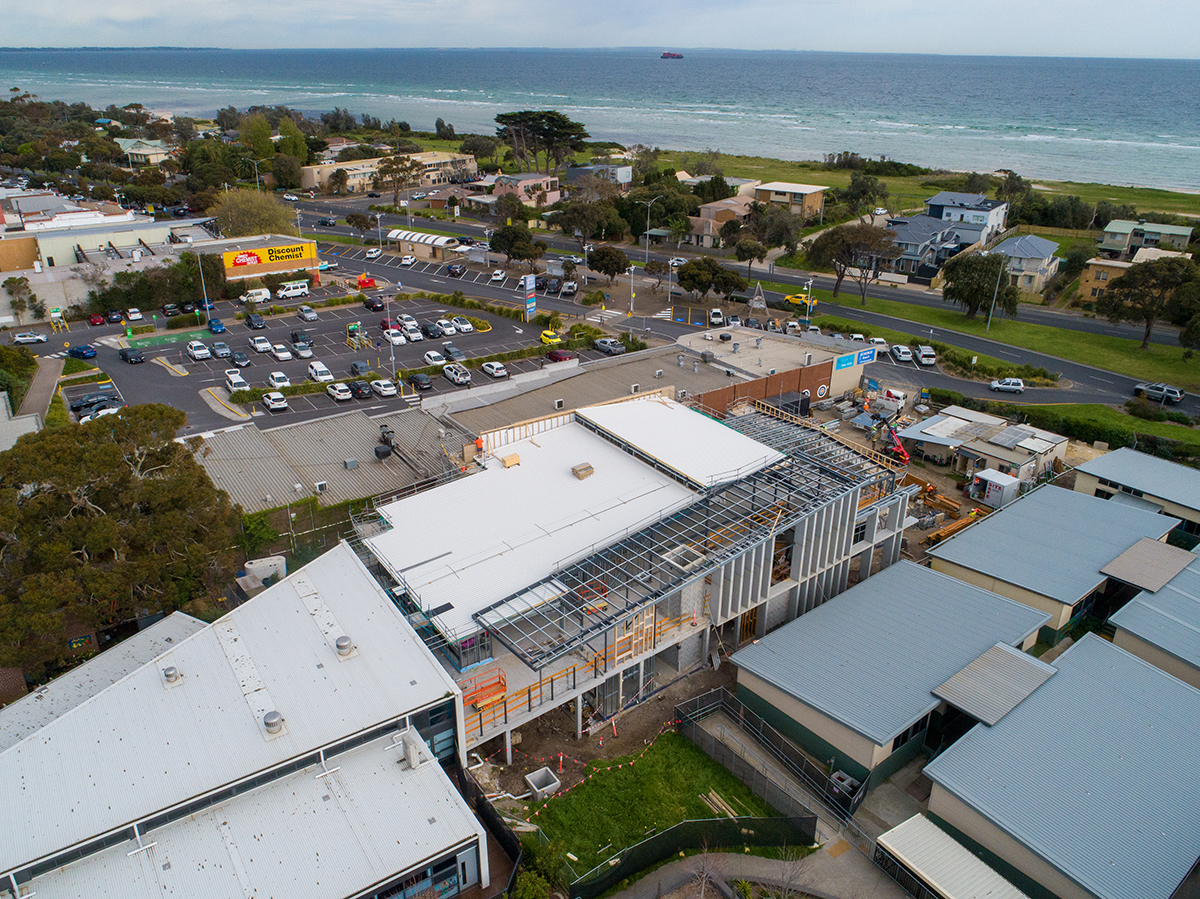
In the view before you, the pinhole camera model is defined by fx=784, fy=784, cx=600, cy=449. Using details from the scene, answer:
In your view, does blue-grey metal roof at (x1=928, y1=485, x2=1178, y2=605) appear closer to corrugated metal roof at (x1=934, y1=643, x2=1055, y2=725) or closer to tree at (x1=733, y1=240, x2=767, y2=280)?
corrugated metal roof at (x1=934, y1=643, x2=1055, y2=725)

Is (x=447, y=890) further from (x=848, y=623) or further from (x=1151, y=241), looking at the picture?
(x=1151, y=241)

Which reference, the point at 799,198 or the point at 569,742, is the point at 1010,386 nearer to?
the point at 569,742

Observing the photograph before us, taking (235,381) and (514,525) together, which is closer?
(514,525)

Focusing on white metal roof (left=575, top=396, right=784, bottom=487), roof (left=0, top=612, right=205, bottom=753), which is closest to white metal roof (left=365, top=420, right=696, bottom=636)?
white metal roof (left=575, top=396, right=784, bottom=487)

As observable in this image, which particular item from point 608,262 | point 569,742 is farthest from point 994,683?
point 608,262

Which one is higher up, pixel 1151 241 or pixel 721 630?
pixel 1151 241

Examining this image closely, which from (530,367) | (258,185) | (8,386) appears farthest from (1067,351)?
(258,185)

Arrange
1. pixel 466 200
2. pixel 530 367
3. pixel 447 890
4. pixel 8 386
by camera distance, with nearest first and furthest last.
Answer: pixel 447 890, pixel 8 386, pixel 530 367, pixel 466 200
